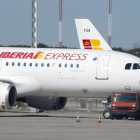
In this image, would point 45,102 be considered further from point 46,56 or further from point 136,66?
point 136,66

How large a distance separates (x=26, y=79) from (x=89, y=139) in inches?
605

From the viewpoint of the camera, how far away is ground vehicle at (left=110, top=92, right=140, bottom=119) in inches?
1448

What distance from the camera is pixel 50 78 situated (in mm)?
38812

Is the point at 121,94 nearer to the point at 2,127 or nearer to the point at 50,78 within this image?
the point at 50,78

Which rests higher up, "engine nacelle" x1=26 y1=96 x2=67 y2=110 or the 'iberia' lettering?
the 'iberia' lettering

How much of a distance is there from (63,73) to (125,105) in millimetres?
4397

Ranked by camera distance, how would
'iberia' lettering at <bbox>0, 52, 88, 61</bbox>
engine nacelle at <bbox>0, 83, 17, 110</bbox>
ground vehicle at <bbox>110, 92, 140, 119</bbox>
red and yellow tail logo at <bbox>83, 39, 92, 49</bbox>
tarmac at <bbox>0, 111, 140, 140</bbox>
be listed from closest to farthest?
tarmac at <bbox>0, 111, 140, 140</bbox> < ground vehicle at <bbox>110, 92, 140, 119</bbox> < engine nacelle at <bbox>0, 83, 17, 110</bbox> < 'iberia' lettering at <bbox>0, 52, 88, 61</bbox> < red and yellow tail logo at <bbox>83, 39, 92, 49</bbox>

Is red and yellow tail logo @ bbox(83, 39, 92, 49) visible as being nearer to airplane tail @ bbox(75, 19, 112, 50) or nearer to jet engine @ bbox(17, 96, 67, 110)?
airplane tail @ bbox(75, 19, 112, 50)

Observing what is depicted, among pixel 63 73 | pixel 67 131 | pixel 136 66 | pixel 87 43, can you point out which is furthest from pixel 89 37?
pixel 67 131

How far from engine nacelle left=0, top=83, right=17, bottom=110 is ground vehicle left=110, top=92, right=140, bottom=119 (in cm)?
607

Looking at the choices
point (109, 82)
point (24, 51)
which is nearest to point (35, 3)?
point (24, 51)

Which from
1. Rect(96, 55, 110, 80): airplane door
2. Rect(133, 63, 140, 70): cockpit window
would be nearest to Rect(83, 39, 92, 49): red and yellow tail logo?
Rect(96, 55, 110, 80): airplane door

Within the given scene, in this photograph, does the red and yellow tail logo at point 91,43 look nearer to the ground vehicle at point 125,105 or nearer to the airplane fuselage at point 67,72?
the airplane fuselage at point 67,72

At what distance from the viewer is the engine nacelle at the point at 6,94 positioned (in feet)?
124
